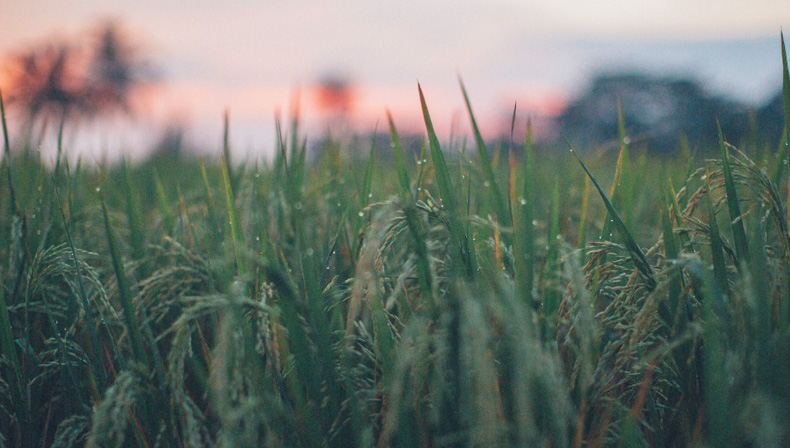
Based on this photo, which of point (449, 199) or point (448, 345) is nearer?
point (448, 345)

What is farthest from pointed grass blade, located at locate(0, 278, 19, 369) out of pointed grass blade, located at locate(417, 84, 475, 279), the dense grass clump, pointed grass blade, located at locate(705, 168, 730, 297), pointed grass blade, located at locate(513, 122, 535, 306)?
pointed grass blade, located at locate(705, 168, 730, 297)

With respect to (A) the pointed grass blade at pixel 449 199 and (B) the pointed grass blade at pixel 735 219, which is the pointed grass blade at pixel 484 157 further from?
(B) the pointed grass blade at pixel 735 219

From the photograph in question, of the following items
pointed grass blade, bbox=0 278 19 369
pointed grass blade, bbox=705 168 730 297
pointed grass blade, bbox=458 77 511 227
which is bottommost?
pointed grass blade, bbox=0 278 19 369

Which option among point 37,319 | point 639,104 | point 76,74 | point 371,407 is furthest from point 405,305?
point 639,104

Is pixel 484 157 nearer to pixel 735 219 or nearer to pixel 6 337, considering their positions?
pixel 735 219

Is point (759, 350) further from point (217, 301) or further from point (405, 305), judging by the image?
point (217, 301)

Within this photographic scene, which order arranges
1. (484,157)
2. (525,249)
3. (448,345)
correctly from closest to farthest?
(448,345), (525,249), (484,157)

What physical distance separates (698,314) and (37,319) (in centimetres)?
184

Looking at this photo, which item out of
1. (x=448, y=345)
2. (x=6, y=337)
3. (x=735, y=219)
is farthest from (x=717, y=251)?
(x=6, y=337)

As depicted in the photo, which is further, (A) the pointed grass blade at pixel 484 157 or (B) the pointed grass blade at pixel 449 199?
(A) the pointed grass blade at pixel 484 157

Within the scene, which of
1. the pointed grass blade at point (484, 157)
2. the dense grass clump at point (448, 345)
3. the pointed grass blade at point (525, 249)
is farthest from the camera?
the pointed grass blade at point (484, 157)

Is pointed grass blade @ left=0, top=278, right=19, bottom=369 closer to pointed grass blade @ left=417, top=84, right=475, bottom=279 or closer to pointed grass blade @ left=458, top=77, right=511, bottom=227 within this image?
pointed grass blade @ left=417, top=84, right=475, bottom=279

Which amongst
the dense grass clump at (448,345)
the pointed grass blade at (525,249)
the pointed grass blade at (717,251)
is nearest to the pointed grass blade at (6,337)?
the dense grass clump at (448,345)

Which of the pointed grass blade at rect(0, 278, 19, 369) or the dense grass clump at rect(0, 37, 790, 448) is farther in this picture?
the pointed grass blade at rect(0, 278, 19, 369)
